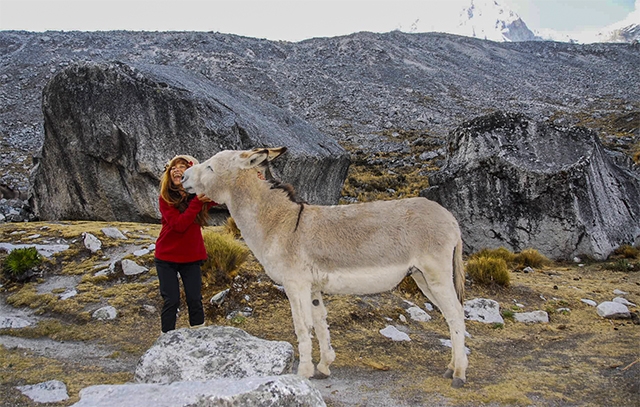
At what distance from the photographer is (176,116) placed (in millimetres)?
13125

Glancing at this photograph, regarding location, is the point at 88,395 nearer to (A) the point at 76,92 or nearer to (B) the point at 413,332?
(B) the point at 413,332

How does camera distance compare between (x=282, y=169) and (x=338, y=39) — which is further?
(x=338, y=39)

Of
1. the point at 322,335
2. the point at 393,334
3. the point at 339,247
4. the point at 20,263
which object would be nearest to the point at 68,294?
the point at 20,263

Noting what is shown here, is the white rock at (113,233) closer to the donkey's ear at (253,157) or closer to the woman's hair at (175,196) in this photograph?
the woman's hair at (175,196)

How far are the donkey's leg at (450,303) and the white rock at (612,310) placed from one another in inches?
177

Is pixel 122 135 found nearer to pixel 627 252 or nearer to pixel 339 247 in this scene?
pixel 339 247

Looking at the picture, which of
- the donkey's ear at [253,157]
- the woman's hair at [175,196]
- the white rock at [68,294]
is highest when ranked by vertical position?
the donkey's ear at [253,157]

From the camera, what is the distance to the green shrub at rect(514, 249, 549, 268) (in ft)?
40.8

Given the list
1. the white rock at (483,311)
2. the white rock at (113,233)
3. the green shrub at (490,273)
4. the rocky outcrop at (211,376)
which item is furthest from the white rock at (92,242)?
the green shrub at (490,273)

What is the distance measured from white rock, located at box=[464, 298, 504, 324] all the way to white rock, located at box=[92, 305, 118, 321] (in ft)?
18.2

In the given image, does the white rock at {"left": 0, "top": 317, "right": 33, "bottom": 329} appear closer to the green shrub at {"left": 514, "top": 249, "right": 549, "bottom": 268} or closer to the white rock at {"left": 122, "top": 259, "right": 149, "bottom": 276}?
the white rock at {"left": 122, "top": 259, "right": 149, "bottom": 276}

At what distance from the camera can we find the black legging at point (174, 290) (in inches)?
230

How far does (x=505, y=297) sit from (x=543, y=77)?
70.1 meters

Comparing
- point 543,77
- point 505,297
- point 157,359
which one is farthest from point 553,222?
point 543,77
